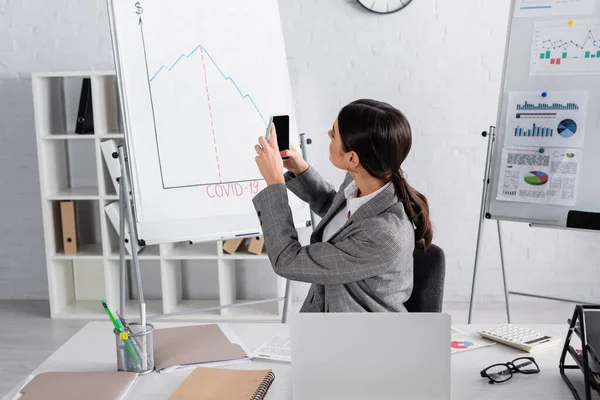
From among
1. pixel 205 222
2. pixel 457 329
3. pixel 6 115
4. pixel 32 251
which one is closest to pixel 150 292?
pixel 32 251

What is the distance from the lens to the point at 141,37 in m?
2.18

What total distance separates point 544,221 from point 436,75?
4.21ft

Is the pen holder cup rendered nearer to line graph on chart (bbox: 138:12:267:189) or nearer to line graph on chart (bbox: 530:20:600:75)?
line graph on chart (bbox: 138:12:267:189)

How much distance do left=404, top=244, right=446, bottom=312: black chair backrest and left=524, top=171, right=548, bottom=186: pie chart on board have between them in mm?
923

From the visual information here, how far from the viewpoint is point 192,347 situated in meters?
1.50

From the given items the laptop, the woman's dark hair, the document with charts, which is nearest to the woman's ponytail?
the woman's dark hair

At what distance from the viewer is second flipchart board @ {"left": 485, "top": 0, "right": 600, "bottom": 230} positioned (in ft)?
7.60

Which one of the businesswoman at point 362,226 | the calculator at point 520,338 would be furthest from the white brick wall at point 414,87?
the calculator at point 520,338

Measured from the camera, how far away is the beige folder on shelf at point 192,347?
1.43 m

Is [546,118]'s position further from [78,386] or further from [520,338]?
[78,386]

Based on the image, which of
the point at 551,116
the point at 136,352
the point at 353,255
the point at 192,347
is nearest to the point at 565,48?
the point at 551,116

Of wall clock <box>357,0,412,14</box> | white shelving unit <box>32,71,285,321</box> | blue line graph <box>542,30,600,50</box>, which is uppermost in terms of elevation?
wall clock <box>357,0,412,14</box>

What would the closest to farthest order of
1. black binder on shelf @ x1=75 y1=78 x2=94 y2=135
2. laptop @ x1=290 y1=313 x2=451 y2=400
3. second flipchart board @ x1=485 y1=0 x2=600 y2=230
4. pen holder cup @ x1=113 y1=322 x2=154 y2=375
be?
laptop @ x1=290 y1=313 x2=451 y2=400, pen holder cup @ x1=113 y1=322 x2=154 y2=375, second flipchart board @ x1=485 y1=0 x2=600 y2=230, black binder on shelf @ x1=75 y1=78 x2=94 y2=135

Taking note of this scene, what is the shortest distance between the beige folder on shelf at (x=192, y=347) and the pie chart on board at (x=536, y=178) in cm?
137
